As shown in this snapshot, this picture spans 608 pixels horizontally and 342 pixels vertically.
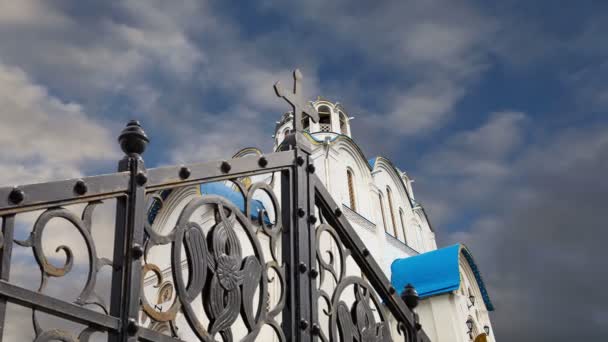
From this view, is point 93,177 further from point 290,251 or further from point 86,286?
point 290,251

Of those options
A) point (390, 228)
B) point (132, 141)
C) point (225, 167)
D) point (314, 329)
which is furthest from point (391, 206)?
point (132, 141)

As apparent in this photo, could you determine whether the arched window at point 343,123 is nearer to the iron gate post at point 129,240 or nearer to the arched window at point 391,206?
the arched window at point 391,206

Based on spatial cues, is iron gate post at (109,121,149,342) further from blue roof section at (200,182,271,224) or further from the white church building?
blue roof section at (200,182,271,224)

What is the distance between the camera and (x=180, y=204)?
14523 millimetres

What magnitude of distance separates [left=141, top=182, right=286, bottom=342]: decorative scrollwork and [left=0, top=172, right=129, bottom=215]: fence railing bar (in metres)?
0.21

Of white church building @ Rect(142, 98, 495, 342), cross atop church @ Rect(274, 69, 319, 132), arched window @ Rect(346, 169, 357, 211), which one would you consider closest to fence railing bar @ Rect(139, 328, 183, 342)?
cross atop church @ Rect(274, 69, 319, 132)

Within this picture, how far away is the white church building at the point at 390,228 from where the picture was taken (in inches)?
493

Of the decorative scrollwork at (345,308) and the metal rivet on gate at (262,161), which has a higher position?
the metal rivet on gate at (262,161)

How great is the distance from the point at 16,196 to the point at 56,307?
37 cm

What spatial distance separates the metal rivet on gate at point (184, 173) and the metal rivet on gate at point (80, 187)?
1.52 ft

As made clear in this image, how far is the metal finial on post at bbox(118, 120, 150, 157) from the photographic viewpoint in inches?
88.4

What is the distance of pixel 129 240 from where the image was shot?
6.71 feet

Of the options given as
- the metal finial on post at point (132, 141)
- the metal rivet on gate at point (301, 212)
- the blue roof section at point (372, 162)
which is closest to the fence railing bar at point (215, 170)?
the metal finial on post at point (132, 141)

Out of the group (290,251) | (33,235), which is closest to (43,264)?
(33,235)
